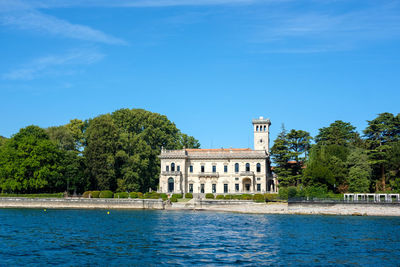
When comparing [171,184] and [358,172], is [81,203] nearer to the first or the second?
[171,184]

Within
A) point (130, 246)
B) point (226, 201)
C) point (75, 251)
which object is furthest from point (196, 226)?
point (226, 201)

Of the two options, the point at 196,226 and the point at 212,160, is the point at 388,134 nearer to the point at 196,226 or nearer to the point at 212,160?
the point at 212,160

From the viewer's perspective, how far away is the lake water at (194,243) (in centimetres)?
1989

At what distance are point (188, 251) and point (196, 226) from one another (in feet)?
37.3

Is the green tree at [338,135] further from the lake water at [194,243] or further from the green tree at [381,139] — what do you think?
the lake water at [194,243]

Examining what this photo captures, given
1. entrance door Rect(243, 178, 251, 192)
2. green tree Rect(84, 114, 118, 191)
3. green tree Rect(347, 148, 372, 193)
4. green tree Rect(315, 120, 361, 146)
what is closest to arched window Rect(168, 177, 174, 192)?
green tree Rect(84, 114, 118, 191)

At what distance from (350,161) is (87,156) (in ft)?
119

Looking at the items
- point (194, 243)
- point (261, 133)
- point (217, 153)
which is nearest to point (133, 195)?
point (217, 153)

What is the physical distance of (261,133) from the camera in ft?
238

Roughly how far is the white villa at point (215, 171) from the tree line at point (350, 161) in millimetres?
3304

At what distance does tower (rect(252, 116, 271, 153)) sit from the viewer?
2840 inches

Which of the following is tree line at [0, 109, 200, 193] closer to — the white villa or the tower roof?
the white villa

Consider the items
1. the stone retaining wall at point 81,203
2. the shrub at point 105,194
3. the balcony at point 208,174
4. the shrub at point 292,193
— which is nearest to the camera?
the stone retaining wall at point 81,203

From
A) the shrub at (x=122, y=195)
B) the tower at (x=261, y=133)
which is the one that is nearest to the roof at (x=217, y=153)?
the tower at (x=261, y=133)
